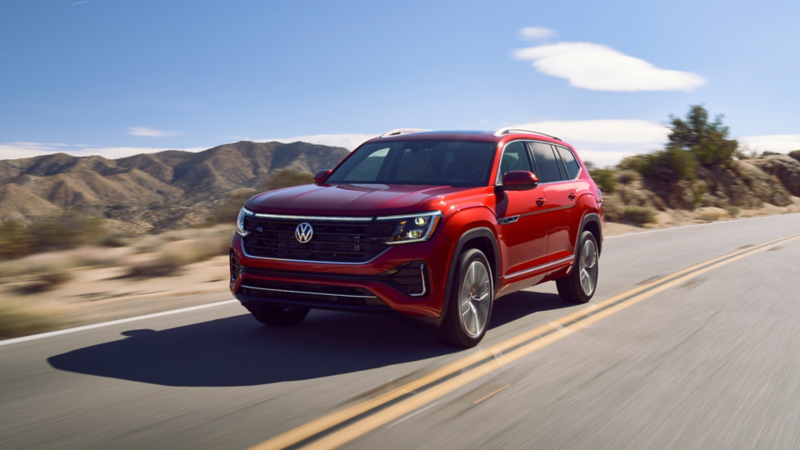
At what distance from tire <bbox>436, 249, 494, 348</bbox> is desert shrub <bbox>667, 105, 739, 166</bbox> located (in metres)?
41.1

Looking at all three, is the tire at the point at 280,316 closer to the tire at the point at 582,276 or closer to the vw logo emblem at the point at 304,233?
the vw logo emblem at the point at 304,233

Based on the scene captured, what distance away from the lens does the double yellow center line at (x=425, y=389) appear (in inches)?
150

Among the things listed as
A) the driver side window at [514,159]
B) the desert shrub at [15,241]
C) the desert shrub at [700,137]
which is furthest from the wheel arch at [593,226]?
the desert shrub at [700,137]

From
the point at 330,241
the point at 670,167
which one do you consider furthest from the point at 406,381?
the point at 670,167

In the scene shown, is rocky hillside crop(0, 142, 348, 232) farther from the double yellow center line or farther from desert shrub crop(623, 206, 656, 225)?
the double yellow center line

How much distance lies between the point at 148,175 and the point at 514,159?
100562 millimetres

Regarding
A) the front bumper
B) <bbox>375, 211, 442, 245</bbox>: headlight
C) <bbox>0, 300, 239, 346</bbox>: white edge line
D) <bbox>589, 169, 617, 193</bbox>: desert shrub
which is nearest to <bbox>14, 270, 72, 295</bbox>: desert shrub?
<bbox>0, 300, 239, 346</bbox>: white edge line

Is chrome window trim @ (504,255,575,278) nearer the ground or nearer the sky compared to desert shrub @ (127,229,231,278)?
nearer the sky

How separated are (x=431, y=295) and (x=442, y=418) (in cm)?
134

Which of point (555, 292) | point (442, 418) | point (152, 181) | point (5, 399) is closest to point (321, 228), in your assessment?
point (442, 418)

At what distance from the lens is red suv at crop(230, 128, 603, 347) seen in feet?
17.3

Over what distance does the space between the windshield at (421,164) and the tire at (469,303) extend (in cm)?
81

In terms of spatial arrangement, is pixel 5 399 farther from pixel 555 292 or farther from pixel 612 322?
pixel 555 292

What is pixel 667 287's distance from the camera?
960cm
